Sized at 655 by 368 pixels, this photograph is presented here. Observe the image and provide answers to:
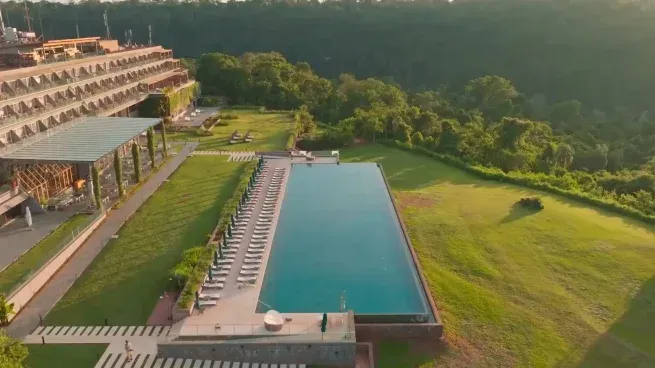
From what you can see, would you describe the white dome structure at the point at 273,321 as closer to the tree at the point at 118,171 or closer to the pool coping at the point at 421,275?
the pool coping at the point at 421,275

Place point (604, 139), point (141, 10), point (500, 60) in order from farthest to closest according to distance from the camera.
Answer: point (141, 10) < point (500, 60) < point (604, 139)

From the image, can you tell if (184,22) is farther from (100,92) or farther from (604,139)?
(604,139)

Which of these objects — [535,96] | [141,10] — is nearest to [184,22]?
[141,10]

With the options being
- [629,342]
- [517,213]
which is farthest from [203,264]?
[517,213]

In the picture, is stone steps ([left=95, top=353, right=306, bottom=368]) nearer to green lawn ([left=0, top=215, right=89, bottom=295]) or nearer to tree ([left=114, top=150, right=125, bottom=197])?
green lawn ([left=0, top=215, right=89, bottom=295])

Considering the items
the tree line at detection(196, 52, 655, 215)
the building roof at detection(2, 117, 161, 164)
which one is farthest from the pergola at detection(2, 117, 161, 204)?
the tree line at detection(196, 52, 655, 215)

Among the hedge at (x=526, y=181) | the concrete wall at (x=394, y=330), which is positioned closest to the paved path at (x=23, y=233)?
the concrete wall at (x=394, y=330)

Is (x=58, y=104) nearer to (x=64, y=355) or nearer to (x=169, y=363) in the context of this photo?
(x=64, y=355)
